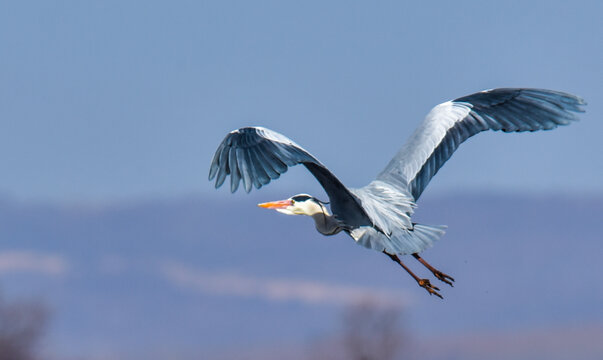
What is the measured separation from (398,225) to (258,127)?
2234 millimetres

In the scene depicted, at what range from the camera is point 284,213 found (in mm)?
11953

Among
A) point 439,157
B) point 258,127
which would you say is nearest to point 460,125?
point 439,157

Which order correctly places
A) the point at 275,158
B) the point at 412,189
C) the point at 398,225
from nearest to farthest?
the point at 275,158 < the point at 398,225 < the point at 412,189

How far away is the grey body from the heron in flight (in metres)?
0.01

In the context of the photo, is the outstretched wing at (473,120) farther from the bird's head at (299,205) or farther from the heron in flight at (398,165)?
the bird's head at (299,205)

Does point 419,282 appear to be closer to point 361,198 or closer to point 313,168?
point 361,198

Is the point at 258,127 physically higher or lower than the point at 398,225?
higher

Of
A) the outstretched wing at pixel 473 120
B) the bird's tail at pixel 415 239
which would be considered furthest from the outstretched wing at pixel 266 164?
the outstretched wing at pixel 473 120

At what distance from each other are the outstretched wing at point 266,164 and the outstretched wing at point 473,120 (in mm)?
1630

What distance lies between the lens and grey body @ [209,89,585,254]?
11.2 metres

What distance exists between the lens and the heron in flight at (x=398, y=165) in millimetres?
11258

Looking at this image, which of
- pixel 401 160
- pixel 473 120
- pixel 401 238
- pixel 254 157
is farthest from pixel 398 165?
pixel 254 157

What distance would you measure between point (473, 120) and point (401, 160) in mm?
1493

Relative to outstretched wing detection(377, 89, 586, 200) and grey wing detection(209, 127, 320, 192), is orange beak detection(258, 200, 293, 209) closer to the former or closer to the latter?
grey wing detection(209, 127, 320, 192)
